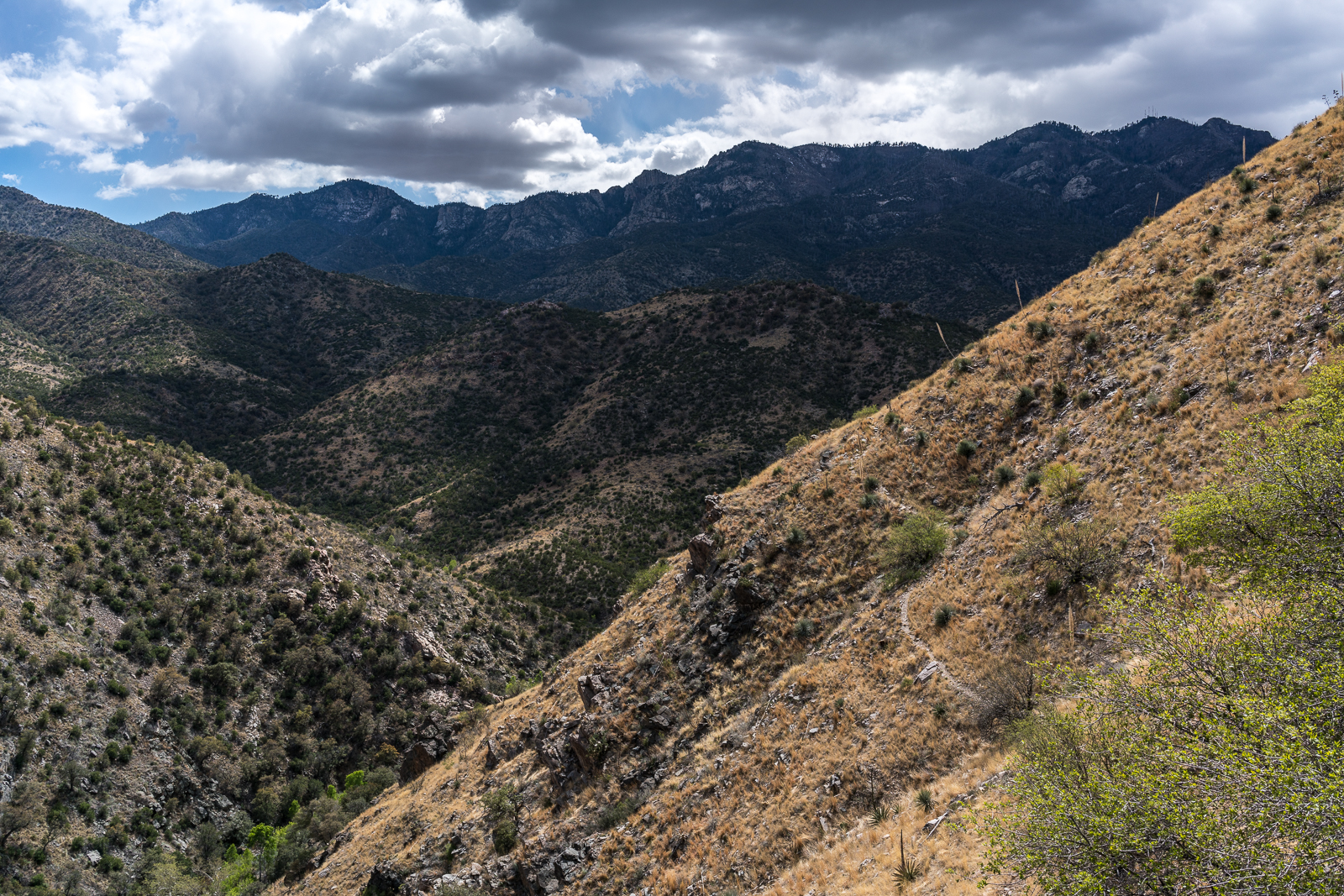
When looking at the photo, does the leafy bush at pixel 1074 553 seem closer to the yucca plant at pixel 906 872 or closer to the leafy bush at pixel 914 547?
the leafy bush at pixel 914 547

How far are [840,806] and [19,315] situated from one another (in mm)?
176439

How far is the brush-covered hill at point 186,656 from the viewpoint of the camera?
30.5 metres

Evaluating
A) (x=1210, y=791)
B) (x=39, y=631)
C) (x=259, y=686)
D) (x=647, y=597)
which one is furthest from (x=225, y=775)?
(x=1210, y=791)

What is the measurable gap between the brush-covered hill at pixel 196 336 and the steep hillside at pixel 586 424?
51.2 feet

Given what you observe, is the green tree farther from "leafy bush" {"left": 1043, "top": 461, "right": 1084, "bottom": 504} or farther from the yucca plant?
"leafy bush" {"left": 1043, "top": 461, "right": 1084, "bottom": 504}

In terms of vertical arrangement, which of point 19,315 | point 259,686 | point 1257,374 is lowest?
point 259,686

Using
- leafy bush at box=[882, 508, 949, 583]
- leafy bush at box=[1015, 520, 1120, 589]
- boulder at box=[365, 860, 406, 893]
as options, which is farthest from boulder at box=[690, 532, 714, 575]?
boulder at box=[365, 860, 406, 893]

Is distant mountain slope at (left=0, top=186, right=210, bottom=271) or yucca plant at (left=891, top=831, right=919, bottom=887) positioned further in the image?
distant mountain slope at (left=0, top=186, right=210, bottom=271)

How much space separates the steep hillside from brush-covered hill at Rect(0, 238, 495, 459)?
15621 mm

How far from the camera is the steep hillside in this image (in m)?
65.6

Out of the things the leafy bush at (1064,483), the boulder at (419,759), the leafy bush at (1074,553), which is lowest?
the boulder at (419,759)

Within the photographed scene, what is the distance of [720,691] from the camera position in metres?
21.2

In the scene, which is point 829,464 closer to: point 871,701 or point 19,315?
point 871,701

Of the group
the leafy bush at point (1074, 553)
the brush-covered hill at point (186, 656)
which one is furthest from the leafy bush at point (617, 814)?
the brush-covered hill at point (186, 656)
